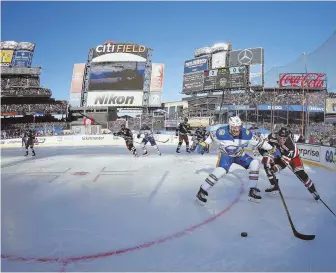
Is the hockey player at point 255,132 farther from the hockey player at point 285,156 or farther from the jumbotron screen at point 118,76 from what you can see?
the jumbotron screen at point 118,76

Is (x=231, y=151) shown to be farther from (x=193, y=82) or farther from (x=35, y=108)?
(x=35, y=108)

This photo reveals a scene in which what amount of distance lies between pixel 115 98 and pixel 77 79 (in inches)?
310

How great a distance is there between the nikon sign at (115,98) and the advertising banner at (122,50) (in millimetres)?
6141

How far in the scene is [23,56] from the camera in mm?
43969

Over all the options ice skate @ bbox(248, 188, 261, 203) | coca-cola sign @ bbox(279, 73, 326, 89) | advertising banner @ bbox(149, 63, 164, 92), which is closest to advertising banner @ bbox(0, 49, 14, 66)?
advertising banner @ bbox(149, 63, 164, 92)

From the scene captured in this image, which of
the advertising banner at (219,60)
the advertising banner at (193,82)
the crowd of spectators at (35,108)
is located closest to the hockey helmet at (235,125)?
the advertising banner at (193,82)

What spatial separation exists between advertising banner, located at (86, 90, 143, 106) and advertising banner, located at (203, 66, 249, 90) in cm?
1106

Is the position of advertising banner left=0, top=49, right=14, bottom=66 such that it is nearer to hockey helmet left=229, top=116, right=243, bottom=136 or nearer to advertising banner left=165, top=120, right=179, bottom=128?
advertising banner left=165, top=120, right=179, bottom=128

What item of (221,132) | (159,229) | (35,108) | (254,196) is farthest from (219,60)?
(159,229)

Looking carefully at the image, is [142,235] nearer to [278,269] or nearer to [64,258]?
[64,258]

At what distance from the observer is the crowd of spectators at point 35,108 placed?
1469 inches

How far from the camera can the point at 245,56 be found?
3525cm

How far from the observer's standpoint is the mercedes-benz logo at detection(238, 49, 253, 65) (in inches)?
1372

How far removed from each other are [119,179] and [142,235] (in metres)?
3.54
